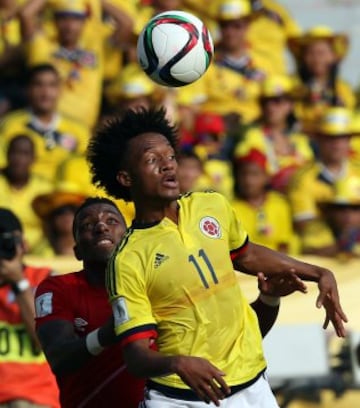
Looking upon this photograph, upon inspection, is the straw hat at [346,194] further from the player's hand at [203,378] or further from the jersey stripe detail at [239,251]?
the player's hand at [203,378]

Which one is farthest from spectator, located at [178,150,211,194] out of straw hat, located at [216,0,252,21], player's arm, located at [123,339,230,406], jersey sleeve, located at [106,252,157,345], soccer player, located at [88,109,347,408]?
player's arm, located at [123,339,230,406]

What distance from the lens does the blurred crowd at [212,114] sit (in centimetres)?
1064

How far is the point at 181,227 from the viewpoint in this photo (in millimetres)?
5602

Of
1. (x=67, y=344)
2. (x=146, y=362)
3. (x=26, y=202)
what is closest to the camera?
(x=146, y=362)

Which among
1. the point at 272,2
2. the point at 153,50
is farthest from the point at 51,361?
the point at 272,2

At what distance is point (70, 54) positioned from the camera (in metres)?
11.9

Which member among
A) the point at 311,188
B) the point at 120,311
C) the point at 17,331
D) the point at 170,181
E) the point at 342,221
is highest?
the point at 170,181

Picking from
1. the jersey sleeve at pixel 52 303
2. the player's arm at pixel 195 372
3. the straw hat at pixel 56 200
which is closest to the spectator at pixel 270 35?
the straw hat at pixel 56 200

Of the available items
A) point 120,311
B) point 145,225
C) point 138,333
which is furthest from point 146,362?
point 145,225

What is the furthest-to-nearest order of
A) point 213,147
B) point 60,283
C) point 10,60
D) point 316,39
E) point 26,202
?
point 316,39
point 10,60
point 213,147
point 26,202
point 60,283

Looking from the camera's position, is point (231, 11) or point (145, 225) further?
point (231, 11)

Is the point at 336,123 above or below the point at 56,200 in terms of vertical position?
above

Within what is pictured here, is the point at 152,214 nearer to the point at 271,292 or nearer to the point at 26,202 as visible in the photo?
the point at 271,292

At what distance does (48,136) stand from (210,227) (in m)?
5.63
